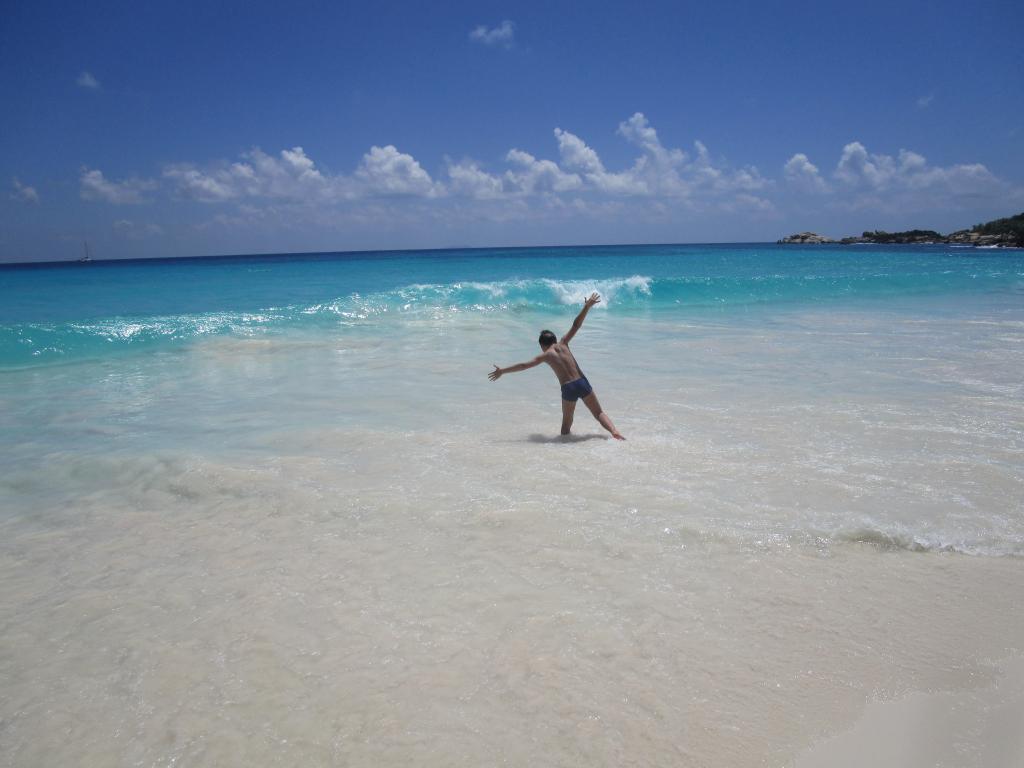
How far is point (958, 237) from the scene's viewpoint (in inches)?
3556

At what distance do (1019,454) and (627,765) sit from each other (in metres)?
5.25

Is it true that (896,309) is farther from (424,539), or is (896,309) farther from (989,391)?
(424,539)

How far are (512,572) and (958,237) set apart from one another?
360ft

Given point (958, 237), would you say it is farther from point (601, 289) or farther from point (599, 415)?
point (599, 415)

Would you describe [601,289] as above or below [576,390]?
above

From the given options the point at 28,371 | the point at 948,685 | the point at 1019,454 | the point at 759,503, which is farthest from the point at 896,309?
the point at 28,371

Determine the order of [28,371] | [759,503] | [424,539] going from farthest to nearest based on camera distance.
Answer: [28,371], [759,503], [424,539]

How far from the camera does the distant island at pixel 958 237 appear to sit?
73.7 metres

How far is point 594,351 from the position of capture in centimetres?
1263

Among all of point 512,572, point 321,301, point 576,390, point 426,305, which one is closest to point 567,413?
point 576,390

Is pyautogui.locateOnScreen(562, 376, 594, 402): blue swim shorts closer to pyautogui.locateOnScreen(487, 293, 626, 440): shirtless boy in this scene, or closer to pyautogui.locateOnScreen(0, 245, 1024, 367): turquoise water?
pyautogui.locateOnScreen(487, 293, 626, 440): shirtless boy

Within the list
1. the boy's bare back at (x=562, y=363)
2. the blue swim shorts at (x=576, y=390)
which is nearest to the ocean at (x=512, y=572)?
the blue swim shorts at (x=576, y=390)

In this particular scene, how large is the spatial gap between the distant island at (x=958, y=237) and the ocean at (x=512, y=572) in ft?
275

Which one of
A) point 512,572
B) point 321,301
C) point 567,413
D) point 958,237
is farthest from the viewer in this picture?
point 958,237
